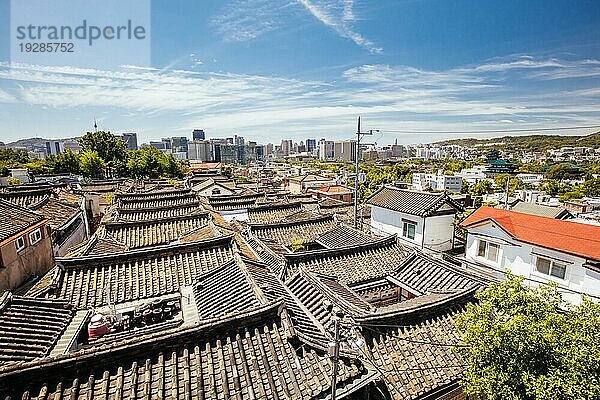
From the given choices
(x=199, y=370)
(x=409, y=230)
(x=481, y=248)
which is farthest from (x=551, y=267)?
(x=199, y=370)

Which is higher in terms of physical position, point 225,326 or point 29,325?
point 225,326

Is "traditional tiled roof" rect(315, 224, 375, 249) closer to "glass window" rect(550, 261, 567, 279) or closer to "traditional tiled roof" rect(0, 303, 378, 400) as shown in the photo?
"glass window" rect(550, 261, 567, 279)

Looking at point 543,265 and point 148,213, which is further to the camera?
point 148,213

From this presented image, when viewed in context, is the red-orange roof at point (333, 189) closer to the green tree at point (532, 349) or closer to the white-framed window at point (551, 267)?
the white-framed window at point (551, 267)

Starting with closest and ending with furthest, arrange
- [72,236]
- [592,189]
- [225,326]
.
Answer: [225,326] < [72,236] < [592,189]

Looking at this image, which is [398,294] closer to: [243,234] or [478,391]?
[478,391]

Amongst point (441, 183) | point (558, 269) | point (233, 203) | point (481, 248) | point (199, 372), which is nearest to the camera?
point (199, 372)

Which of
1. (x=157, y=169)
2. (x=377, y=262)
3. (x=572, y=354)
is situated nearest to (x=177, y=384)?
(x=572, y=354)

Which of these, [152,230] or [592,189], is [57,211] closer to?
[152,230]

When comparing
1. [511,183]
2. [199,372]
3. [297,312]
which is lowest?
[297,312]
